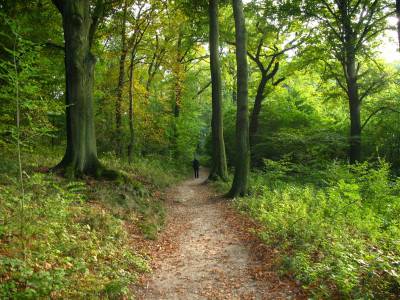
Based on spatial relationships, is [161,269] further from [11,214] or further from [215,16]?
[215,16]

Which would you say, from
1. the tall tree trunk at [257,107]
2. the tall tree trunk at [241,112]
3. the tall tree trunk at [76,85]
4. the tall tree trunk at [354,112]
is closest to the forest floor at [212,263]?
the tall tree trunk at [241,112]

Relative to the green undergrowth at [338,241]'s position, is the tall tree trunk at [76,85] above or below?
above

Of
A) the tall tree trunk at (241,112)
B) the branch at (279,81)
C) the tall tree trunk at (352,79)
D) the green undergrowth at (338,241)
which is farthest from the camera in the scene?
the branch at (279,81)

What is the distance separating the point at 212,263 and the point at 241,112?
283 inches

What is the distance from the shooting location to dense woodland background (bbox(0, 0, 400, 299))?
190 inches

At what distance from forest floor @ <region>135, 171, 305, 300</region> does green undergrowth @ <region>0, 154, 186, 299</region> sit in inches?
17.6

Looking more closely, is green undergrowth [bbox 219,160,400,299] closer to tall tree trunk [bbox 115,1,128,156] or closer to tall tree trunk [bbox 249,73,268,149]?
tall tree trunk [bbox 115,1,128,156]

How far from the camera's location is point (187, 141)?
28047mm

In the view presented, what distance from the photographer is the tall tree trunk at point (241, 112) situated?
1222cm

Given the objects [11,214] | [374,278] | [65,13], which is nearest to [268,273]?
[374,278]

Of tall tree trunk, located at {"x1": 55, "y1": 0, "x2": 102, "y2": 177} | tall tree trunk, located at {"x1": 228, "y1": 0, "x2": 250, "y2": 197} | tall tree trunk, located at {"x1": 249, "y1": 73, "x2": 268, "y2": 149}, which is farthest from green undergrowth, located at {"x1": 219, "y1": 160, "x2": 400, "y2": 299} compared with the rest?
tall tree trunk, located at {"x1": 249, "y1": 73, "x2": 268, "y2": 149}

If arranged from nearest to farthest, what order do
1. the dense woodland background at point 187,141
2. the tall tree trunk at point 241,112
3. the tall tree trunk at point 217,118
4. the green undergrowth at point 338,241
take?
the green undergrowth at point 338,241
the dense woodland background at point 187,141
the tall tree trunk at point 241,112
the tall tree trunk at point 217,118

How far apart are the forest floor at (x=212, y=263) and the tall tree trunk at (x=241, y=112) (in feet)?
7.20

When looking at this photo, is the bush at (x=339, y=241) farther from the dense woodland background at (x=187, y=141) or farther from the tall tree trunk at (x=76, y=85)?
the tall tree trunk at (x=76, y=85)
